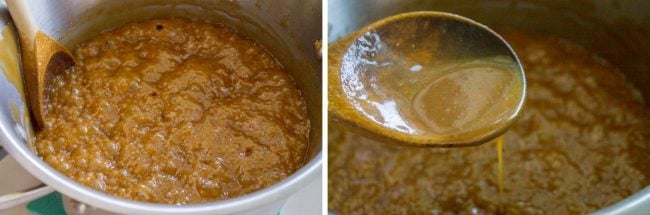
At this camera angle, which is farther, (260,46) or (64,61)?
(260,46)

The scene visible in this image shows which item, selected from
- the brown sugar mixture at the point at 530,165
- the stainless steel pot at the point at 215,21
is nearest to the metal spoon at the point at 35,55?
the stainless steel pot at the point at 215,21

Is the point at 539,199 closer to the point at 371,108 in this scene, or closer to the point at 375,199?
the point at 375,199

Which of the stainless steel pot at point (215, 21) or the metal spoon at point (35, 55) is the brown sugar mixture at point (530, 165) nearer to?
the stainless steel pot at point (215, 21)

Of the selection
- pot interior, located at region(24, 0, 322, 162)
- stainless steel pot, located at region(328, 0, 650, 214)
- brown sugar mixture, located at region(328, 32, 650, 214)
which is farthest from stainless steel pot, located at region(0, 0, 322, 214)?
stainless steel pot, located at region(328, 0, 650, 214)

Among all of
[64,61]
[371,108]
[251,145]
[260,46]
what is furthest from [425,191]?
[64,61]

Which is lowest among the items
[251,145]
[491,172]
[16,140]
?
[251,145]


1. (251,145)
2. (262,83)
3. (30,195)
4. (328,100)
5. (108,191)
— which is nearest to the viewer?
(328,100)

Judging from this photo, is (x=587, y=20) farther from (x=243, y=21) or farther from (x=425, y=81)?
(x=243, y=21)
